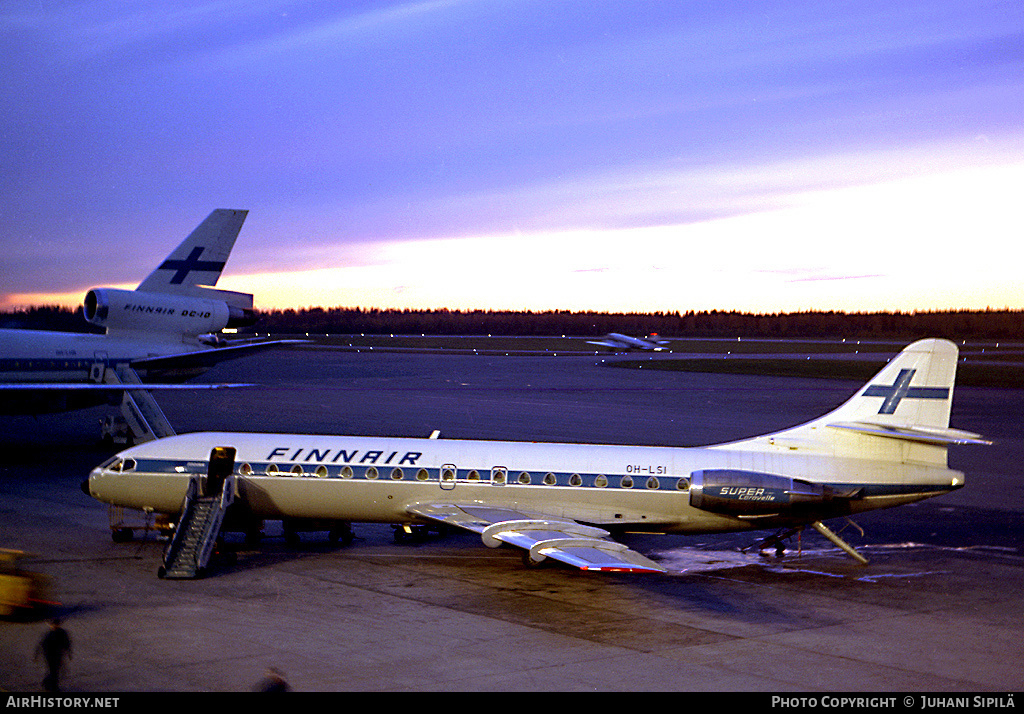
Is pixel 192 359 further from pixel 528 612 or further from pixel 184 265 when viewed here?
pixel 528 612

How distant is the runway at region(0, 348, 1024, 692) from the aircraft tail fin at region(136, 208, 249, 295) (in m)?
11.2

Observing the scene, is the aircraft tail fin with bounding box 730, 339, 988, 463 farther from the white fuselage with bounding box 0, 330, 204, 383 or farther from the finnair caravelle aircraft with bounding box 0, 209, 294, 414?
the white fuselage with bounding box 0, 330, 204, 383

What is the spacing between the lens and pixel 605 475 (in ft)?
77.6

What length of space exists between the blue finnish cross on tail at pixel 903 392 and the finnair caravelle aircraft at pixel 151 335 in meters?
27.4

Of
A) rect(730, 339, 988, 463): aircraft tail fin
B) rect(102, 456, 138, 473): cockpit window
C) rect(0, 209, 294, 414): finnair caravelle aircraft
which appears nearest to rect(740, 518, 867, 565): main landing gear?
rect(730, 339, 988, 463): aircraft tail fin

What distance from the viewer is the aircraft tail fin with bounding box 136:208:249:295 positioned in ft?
151

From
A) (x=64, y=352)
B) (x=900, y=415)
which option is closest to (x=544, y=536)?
(x=900, y=415)

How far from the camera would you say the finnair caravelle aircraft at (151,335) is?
42844mm

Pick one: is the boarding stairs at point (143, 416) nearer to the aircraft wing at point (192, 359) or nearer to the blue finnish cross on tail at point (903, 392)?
the aircraft wing at point (192, 359)

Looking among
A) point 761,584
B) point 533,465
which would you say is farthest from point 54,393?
point 761,584

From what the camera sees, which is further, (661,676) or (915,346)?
(915,346)

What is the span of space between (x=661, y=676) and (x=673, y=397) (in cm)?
5266

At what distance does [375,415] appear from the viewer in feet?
176

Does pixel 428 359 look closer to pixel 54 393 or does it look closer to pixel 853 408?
pixel 54 393
